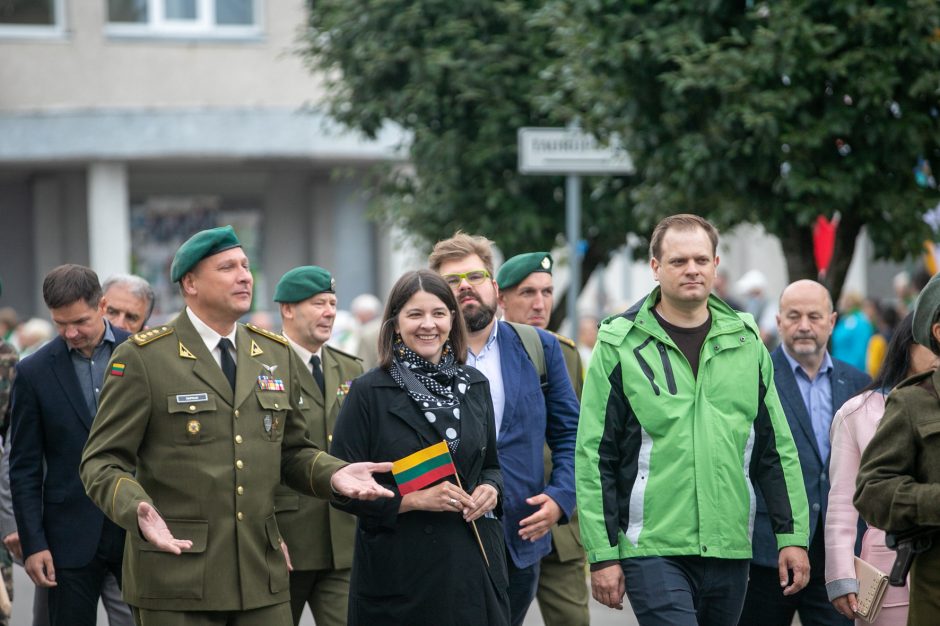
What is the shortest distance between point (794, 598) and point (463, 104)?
315 inches

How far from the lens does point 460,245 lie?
6.43m

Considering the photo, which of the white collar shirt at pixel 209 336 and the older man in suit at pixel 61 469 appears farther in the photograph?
the older man in suit at pixel 61 469

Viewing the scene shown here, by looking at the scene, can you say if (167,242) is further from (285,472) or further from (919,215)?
(285,472)

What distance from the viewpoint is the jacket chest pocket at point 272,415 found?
17.4 ft

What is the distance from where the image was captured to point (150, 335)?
526 cm

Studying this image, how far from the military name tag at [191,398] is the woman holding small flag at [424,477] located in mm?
500

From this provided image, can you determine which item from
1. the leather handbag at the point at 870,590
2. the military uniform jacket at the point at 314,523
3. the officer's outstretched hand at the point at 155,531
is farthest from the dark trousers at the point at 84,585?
the leather handbag at the point at 870,590

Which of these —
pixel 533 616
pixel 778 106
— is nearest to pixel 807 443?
pixel 778 106

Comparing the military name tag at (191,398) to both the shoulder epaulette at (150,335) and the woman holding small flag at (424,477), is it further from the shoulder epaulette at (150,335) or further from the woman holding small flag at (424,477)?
the woman holding small flag at (424,477)

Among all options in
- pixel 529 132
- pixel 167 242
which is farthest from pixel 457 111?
pixel 167 242

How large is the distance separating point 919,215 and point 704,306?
4905mm

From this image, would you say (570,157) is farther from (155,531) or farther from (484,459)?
(155,531)

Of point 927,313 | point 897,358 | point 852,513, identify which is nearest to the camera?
point 927,313

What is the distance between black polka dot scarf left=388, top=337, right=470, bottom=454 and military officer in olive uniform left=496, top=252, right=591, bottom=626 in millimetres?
1376
